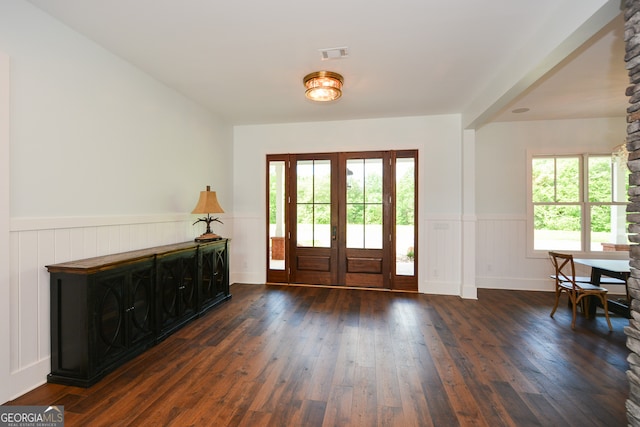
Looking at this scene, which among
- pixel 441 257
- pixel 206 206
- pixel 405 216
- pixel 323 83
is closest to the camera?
pixel 323 83

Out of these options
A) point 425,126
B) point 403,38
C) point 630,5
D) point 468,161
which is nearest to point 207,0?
point 403,38

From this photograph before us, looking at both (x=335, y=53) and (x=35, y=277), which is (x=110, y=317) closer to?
(x=35, y=277)

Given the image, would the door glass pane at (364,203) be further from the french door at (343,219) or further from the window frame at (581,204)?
the window frame at (581,204)

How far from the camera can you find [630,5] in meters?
1.45

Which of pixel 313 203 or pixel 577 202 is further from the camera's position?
pixel 313 203

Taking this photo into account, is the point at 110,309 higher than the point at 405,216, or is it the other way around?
the point at 405,216

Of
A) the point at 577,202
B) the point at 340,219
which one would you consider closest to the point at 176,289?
the point at 340,219

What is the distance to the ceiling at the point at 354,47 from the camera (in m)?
2.12

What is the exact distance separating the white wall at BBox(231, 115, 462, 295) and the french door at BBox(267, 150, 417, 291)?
139 millimetres

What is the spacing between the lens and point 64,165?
231cm

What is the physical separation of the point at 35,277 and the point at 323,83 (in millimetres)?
3005

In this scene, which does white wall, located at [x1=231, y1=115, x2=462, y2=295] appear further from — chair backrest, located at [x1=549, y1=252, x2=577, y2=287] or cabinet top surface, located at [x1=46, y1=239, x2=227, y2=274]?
cabinet top surface, located at [x1=46, y1=239, x2=227, y2=274]

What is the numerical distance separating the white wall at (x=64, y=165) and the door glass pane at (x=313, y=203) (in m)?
2.12

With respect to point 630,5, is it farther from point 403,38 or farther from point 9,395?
point 9,395
